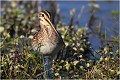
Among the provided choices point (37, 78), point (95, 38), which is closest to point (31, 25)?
point (95, 38)

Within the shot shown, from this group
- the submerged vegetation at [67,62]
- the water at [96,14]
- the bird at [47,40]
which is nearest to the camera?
the submerged vegetation at [67,62]

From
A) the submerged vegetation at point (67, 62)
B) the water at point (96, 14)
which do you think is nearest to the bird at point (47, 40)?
the submerged vegetation at point (67, 62)

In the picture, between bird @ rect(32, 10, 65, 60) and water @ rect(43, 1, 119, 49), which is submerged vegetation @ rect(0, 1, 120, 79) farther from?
water @ rect(43, 1, 119, 49)

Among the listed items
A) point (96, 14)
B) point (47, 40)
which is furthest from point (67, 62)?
point (96, 14)

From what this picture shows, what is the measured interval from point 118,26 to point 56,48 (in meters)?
3.76

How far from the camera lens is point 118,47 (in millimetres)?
6230

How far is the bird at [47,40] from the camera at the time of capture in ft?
17.2

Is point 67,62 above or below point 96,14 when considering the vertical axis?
below

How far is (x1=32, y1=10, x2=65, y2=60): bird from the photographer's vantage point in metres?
5.23

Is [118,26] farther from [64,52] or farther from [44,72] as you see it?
[44,72]

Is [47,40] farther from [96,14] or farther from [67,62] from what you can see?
[96,14]

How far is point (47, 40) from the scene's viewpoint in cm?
529

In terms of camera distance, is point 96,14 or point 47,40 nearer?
point 47,40

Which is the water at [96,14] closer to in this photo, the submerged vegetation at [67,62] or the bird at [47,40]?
the submerged vegetation at [67,62]
